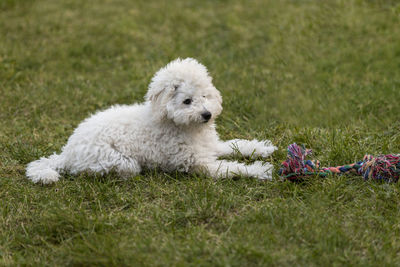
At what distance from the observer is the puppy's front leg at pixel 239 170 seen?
4.40 metres

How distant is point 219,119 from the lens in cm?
598

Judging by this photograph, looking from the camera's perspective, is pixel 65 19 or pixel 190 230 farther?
pixel 65 19

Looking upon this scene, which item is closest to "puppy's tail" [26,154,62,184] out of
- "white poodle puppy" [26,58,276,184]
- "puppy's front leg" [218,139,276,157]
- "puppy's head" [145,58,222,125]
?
"white poodle puppy" [26,58,276,184]

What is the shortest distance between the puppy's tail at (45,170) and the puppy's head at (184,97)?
108cm

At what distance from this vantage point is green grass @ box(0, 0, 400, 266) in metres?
3.43

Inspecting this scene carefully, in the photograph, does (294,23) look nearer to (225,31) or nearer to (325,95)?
(225,31)

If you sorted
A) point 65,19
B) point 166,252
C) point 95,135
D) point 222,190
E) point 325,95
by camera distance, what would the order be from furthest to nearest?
point 65,19, point 325,95, point 95,135, point 222,190, point 166,252

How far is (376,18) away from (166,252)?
654 centimetres

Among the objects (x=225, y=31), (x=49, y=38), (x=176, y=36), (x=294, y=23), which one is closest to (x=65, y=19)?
(x=49, y=38)

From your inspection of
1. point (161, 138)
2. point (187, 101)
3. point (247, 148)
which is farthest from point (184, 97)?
point (247, 148)

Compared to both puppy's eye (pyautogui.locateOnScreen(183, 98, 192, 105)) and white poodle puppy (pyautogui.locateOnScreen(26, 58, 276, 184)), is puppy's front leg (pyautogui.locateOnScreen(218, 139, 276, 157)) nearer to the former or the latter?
white poodle puppy (pyautogui.locateOnScreen(26, 58, 276, 184))

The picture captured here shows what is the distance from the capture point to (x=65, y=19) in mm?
9047

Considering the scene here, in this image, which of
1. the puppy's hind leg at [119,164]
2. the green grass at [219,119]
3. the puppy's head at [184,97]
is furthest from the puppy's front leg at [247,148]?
the puppy's hind leg at [119,164]

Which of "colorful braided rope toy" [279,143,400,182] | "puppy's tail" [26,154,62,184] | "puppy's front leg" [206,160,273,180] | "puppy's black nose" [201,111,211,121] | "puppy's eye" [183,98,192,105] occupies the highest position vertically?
"puppy's eye" [183,98,192,105]
